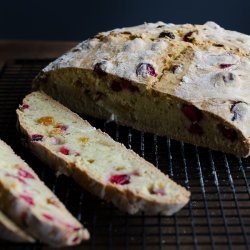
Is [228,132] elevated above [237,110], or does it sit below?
below

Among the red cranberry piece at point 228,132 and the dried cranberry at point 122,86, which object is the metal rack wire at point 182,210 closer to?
the red cranberry piece at point 228,132

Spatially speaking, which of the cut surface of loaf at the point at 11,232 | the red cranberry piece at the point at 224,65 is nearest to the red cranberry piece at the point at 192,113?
the red cranberry piece at the point at 224,65

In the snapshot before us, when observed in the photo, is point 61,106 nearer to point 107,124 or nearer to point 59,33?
point 107,124

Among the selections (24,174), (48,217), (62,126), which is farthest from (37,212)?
(62,126)

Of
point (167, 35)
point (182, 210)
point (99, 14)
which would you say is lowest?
point (99, 14)

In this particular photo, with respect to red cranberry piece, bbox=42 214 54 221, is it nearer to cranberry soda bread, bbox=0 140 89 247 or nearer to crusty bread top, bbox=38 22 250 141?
cranberry soda bread, bbox=0 140 89 247

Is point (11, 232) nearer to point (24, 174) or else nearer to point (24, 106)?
point (24, 174)

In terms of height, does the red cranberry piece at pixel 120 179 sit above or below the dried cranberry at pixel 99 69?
below
